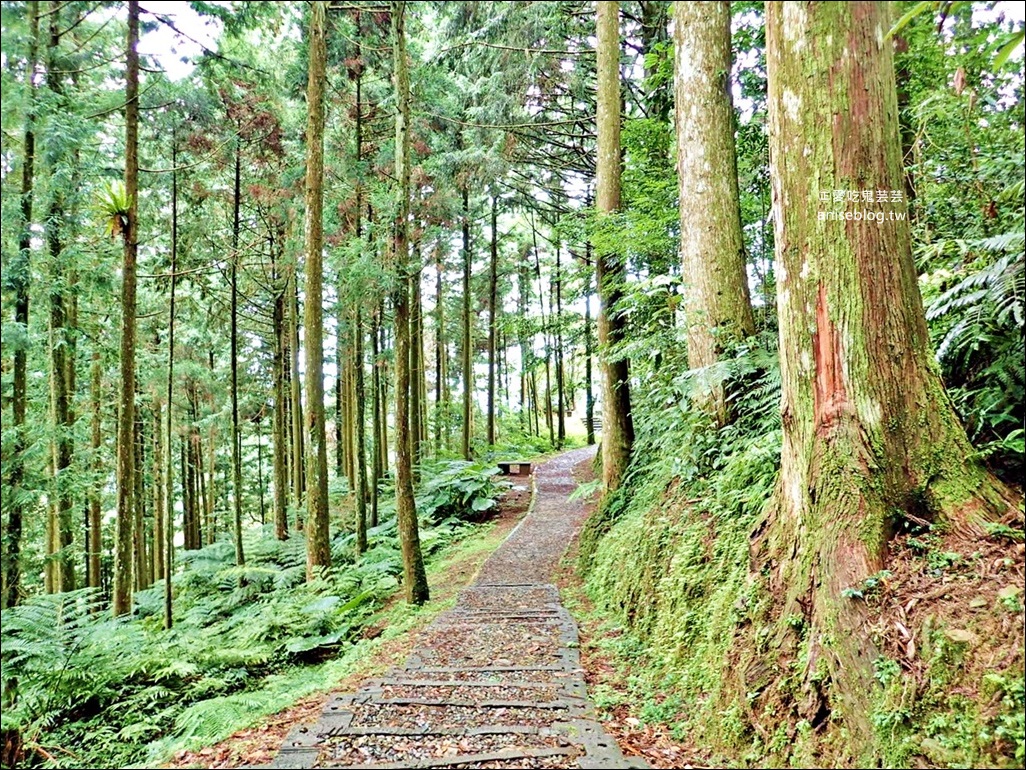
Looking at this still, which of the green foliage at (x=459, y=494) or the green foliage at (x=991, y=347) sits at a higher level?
the green foliage at (x=991, y=347)

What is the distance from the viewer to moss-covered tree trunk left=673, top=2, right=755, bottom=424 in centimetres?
575

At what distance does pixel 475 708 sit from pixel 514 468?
1511 cm

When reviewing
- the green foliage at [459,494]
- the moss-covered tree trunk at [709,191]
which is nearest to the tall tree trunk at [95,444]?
the green foliage at [459,494]

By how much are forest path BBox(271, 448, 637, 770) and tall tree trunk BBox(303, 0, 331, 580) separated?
3.30 meters

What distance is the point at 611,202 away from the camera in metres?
8.40

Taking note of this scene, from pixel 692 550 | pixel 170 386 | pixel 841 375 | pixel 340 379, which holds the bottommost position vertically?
pixel 692 550

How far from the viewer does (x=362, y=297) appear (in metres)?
9.81

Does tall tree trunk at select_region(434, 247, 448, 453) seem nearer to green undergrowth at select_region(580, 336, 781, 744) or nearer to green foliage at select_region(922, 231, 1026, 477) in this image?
green undergrowth at select_region(580, 336, 781, 744)

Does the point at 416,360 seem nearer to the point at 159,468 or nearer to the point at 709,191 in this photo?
the point at 159,468

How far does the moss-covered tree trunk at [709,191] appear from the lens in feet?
18.9

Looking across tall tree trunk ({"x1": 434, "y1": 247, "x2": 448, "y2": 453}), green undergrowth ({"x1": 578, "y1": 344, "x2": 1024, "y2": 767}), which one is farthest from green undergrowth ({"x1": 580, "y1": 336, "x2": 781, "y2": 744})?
tall tree trunk ({"x1": 434, "y1": 247, "x2": 448, "y2": 453})

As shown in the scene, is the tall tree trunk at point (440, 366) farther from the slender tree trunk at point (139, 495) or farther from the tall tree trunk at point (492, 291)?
the slender tree trunk at point (139, 495)

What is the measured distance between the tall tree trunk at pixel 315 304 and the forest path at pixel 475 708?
330 centimetres

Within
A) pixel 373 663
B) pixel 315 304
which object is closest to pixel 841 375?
pixel 373 663
